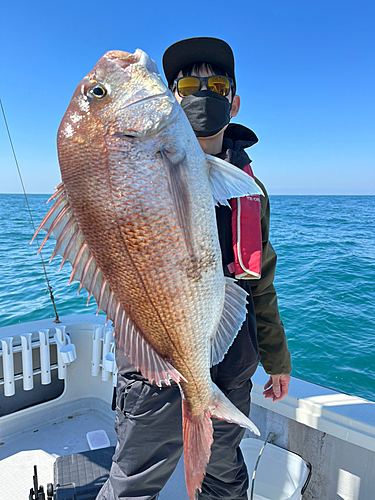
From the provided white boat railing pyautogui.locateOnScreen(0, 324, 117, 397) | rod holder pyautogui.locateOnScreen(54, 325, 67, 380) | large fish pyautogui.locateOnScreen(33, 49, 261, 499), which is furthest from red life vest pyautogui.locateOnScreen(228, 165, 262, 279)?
rod holder pyautogui.locateOnScreen(54, 325, 67, 380)

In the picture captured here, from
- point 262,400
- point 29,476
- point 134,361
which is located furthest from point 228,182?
point 29,476

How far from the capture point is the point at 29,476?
113 inches

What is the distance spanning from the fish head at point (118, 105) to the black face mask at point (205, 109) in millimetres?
386

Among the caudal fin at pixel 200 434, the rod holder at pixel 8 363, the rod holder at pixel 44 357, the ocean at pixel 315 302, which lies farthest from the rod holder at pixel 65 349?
the ocean at pixel 315 302

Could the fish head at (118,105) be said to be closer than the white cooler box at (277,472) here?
Yes

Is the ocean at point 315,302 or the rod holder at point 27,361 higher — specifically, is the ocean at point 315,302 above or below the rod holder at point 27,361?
below

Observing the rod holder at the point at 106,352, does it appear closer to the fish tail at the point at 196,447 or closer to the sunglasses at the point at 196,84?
the fish tail at the point at 196,447

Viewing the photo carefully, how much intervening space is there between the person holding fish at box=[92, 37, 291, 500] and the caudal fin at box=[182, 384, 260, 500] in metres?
0.16

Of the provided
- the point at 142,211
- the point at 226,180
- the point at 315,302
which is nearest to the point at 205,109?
the point at 226,180

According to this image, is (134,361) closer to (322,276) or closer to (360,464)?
(360,464)

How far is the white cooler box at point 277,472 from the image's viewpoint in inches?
98.1

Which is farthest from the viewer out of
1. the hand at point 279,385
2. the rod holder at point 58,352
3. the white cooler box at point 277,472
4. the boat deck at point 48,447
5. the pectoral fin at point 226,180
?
the rod holder at point 58,352

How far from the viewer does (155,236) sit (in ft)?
3.84

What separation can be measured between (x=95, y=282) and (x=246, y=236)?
29.6 inches
